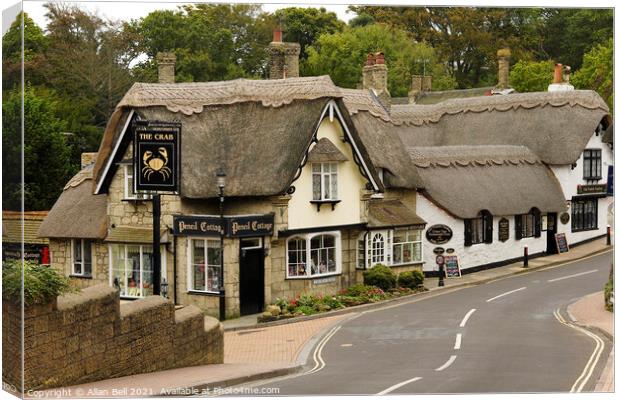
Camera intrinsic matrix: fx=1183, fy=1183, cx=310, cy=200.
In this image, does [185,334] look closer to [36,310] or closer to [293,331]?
[36,310]

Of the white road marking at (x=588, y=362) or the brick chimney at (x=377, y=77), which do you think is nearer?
the white road marking at (x=588, y=362)

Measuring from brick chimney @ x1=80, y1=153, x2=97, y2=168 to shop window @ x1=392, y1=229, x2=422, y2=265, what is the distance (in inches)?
416

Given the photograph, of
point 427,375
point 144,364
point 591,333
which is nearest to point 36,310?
point 144,364

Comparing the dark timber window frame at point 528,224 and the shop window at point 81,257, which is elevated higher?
the dark timber window frame at point 528,224

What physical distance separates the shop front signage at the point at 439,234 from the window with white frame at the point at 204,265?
1022cm

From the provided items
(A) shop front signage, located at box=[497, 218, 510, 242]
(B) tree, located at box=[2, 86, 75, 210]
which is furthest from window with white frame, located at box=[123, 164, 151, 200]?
(A) shop front signage, located at box=[497, 218, 510, 242]

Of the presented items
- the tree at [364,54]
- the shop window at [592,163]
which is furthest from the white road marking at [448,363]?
the shop window at [592,163]

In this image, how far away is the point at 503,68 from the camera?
34312 mm

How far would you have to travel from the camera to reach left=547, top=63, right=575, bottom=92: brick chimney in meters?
33.5

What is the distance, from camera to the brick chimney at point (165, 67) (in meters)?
29.4

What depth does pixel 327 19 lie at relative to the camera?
27.4m

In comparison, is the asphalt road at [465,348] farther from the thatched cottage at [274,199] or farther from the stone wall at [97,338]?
the thatched cottage at [274,199]

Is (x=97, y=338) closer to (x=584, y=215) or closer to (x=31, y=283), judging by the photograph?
(x=31, y=283)

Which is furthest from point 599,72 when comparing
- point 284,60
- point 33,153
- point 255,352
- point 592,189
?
point 33,153
